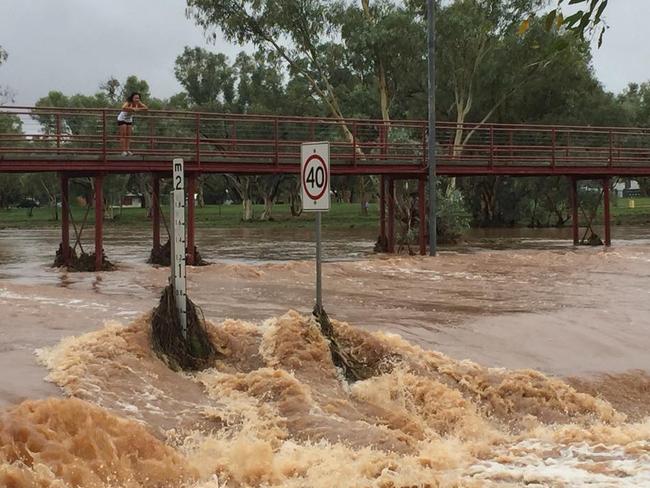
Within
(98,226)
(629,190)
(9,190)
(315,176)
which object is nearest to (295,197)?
(9,190)

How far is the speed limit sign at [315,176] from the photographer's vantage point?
9008 mm

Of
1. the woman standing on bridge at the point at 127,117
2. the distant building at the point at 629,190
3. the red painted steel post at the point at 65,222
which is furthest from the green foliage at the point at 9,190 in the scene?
the distant building at the point at 629,190

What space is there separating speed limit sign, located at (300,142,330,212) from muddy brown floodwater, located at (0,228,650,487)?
1531 mm

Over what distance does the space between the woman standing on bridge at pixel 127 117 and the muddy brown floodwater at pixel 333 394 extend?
20.4ft

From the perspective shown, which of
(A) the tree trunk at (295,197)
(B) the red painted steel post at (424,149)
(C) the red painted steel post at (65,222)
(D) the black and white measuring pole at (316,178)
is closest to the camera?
(D) the black and white measuring pole at (316,178)

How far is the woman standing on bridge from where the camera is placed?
21.1m

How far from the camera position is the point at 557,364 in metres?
10.6

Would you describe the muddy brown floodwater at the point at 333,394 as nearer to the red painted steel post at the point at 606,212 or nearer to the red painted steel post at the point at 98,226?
the red painted steel post at the point at 98,226

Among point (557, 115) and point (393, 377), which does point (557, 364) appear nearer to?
point (393, 377)

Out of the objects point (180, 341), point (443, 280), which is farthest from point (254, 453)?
point (443, 280)

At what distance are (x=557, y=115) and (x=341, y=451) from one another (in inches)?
1826

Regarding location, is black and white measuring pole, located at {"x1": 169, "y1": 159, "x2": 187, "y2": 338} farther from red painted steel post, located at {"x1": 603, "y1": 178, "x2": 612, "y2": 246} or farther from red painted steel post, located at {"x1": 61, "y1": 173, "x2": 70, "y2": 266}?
red painted steel post, located at {"x1": 603, "y1": 178, "x2": 612, "y2": 246}

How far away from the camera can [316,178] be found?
9.13 meters

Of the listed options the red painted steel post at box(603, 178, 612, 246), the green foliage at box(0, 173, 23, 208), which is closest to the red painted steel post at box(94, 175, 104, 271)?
the red painted steel post at box(603, 178, 612, 246)
